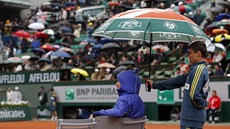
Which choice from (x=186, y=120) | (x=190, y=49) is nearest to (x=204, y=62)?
(x=190, y=49)

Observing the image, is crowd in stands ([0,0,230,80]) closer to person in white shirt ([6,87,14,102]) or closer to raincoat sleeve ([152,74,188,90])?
person in white shirt ([6,87,14,102])

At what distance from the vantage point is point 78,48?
33.1 metres

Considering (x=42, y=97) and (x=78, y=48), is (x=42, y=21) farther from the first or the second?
(x=42, y=97)

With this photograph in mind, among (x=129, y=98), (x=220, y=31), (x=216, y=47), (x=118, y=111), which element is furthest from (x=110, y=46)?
(x=118, y=111)

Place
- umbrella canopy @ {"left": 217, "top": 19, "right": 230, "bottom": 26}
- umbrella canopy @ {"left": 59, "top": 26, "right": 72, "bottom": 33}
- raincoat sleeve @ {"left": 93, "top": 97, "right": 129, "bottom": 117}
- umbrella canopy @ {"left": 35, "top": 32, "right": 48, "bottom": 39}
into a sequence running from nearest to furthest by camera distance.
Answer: raincoat sleeve @ {"left": 93, "top": 97, "right": 129, "bottom": 117}, umbrella canopy @ {"left": 217, "top": 19, "right": 230, "bottom": 26}, umbrella canopy @ {"left": 35, "top": 32, "right": 48, "bottom": 39}, umbrella canopy @ {"left": 59, "top": 26, "right": 72, "bottom": 33}

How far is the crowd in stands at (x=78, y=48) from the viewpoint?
1002 inches

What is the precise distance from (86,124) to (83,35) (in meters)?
29.1

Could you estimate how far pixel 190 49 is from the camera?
646 cm

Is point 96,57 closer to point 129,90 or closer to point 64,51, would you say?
point 64,51

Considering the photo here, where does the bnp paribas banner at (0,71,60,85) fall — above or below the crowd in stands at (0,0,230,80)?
below

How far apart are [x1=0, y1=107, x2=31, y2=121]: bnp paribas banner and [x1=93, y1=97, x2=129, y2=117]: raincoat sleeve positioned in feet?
68.4

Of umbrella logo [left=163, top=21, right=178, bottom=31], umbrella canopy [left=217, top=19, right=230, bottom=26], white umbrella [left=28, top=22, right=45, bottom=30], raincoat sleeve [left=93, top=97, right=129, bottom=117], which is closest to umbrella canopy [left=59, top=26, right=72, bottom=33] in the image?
white umbrella [left=28, top=22, right=45, bottom=30]

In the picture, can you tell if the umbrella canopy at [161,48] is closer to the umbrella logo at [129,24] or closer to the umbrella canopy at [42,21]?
the umbrella canopy at [42,21]

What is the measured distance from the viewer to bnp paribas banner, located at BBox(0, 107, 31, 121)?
2673 cm
